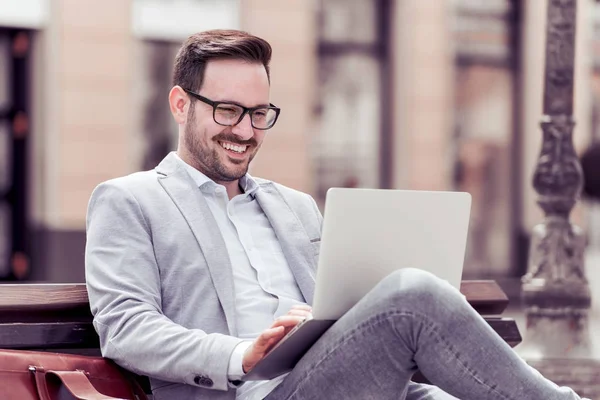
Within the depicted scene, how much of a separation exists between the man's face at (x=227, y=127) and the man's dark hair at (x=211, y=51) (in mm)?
22

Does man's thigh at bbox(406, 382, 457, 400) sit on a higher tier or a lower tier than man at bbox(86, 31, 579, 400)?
lower

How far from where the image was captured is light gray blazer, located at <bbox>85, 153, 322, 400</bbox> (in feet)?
9.54

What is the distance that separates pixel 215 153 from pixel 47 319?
71cm

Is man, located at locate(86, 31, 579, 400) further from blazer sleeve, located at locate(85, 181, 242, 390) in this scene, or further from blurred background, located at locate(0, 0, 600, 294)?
blurred background, located at locate(0, 0, 600, 294)

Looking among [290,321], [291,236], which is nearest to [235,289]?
[291,236]

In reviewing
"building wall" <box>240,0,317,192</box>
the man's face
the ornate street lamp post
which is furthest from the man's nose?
"building wall" <box>240,0,317,192</box>

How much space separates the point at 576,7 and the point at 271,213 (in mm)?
3233

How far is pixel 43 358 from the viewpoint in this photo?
9.22 feet

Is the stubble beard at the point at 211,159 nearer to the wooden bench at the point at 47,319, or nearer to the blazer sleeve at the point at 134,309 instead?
the blazer sleeve at the point at 134,309

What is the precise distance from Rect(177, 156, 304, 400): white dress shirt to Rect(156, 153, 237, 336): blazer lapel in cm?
5

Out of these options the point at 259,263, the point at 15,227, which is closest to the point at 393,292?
the point at 259,263

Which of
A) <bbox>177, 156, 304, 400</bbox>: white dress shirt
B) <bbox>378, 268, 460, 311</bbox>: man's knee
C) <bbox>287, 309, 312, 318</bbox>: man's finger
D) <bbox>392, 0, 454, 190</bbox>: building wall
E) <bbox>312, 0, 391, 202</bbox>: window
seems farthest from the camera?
<bbox>392, 0, 454, 190</bbox>: building wall

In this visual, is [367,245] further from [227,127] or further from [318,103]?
[318,103]

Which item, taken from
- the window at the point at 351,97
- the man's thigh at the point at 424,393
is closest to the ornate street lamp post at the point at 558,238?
the man's thigh at the point at 424,393
